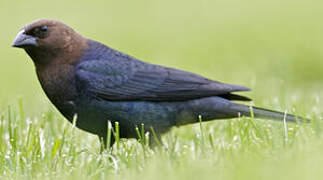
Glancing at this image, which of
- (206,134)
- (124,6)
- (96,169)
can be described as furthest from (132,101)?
(124,6)

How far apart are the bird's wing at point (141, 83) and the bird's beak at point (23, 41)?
434 mm

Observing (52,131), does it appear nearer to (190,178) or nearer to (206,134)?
(206,134)

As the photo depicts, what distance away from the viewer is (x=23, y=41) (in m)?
5.32

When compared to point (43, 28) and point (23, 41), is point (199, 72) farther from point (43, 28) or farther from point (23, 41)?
point (23, 41)

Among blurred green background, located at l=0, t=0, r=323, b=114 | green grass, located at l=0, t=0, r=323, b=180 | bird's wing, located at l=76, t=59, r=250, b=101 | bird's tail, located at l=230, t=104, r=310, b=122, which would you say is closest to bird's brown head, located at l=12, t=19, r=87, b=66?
bird's wing, located at l=76, t=59, r=250, b=101

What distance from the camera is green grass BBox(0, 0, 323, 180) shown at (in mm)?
3996

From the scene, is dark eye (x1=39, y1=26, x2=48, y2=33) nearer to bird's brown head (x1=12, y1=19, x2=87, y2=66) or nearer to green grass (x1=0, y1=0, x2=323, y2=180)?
bird's brown head (x1=12, y1=19, x2=87, y2=66)

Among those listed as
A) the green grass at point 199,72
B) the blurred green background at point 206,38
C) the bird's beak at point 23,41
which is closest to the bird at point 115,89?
the bird's beak at point 23,41

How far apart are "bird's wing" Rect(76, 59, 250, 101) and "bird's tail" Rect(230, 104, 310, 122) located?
10 cm

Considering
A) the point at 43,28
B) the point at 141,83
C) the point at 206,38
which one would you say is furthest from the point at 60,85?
the point at 206,38

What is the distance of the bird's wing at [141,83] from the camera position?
5.32 m

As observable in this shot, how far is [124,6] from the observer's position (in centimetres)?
1677

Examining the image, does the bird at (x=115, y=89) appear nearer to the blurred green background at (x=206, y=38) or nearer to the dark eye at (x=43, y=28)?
the dark eye at (x=43, y=28)

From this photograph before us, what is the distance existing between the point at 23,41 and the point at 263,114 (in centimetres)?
204
